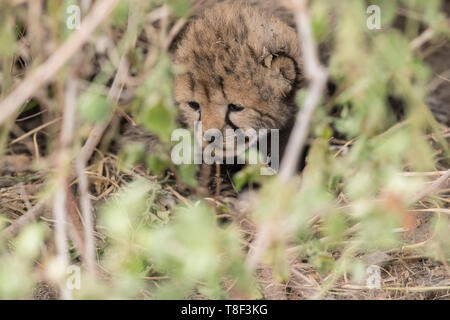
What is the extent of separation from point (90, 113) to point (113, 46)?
105cm

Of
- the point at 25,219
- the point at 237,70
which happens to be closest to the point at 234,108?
the point at 237,70

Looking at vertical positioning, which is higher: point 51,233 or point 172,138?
point 172,138

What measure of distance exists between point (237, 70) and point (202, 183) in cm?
57

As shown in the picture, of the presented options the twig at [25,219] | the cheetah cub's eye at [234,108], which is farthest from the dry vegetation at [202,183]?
the cheetah cub's eye at [234,108]

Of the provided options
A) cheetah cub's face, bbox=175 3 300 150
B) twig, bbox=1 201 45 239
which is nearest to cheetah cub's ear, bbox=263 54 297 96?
cheetah cub's face, bbox=175 3 300 150

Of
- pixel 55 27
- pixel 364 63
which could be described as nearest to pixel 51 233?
pixel 55 27

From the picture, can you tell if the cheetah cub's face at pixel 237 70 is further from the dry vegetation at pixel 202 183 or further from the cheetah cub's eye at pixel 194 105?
the dry vegetation at pixel 202 183

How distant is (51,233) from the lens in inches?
78.7

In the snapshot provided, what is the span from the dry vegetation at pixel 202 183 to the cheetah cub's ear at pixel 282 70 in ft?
0.63

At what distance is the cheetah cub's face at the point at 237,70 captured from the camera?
2102mm

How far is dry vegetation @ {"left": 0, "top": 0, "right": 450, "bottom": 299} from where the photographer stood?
1292 mm

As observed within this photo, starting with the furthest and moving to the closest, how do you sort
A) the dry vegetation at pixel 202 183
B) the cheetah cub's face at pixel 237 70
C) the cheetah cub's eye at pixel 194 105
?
the cheetah cub's eye at pixel 194 105 → the cheetah cub's face at pixel 237 70 → the dry vegetation at pixel 202 183
